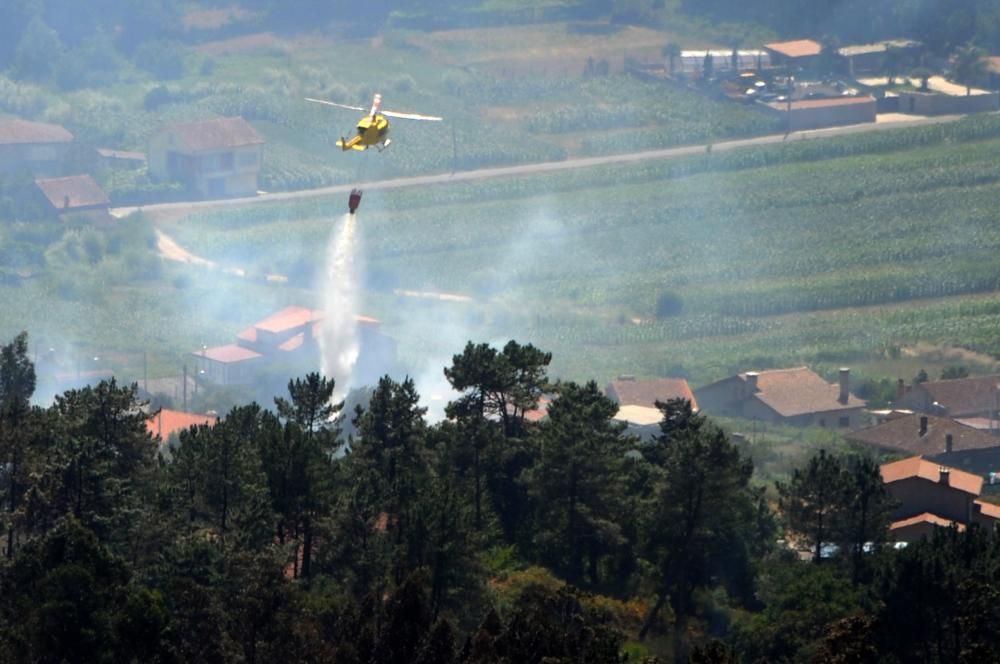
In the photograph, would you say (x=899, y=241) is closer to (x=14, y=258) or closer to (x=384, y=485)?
(x=14, y=258)

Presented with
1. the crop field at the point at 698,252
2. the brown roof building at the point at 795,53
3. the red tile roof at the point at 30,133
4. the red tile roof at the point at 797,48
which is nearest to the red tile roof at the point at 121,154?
the red tile roof at the point at 30,133

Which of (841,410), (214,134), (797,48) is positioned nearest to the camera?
(841,410)

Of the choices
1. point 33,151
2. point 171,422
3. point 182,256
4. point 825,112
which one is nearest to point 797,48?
point 825,112

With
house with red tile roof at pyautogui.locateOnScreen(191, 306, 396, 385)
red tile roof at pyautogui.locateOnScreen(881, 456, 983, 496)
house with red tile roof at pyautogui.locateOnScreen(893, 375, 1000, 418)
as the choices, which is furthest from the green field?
red tile roof at pyautogui.locateOnScreen(881, 456, 983, 496)

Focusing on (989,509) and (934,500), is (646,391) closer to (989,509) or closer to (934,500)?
(989,509)

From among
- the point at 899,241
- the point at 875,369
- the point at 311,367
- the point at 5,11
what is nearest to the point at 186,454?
the point at 311,367

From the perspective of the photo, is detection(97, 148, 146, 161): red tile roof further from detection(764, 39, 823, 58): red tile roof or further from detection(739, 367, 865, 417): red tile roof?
detection(739, 367, 865, 417): red tile roof
